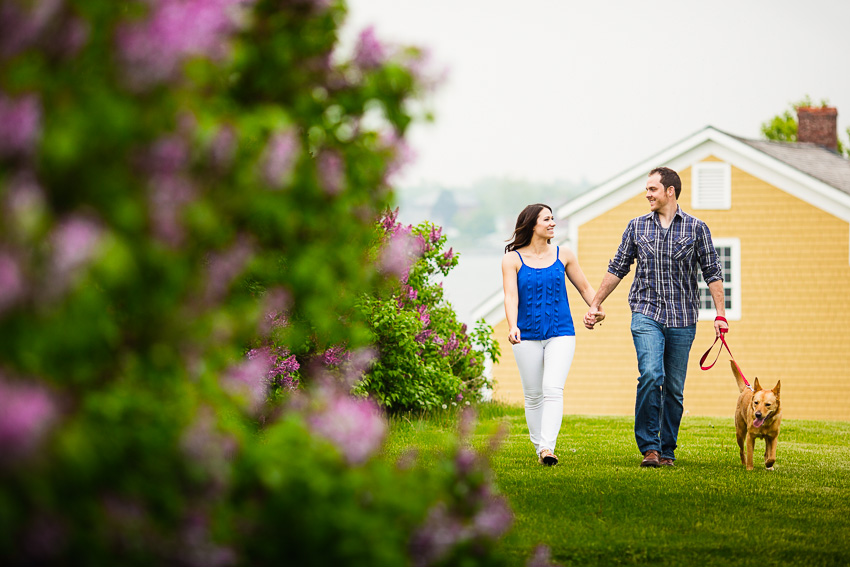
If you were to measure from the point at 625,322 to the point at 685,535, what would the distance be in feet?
64.7

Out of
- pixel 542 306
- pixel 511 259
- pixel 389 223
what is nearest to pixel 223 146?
pixel 542 306

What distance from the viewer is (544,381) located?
866 centimetres

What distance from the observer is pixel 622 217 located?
25.2 meters

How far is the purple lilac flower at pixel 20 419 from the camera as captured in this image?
217cm

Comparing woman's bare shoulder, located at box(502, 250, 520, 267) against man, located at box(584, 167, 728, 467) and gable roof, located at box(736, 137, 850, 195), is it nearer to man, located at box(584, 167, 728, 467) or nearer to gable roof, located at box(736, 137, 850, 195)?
man, located at box(584, 167, 728, 467)

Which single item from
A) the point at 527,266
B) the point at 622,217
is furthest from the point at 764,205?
the point at 527,266

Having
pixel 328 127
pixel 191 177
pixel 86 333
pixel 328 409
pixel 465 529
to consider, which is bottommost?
pixel 465 529

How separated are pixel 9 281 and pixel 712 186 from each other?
78.5 feet

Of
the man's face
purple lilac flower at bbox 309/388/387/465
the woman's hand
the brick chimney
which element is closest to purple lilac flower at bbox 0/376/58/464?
purple lilac flower at bbox 309/388/387/465

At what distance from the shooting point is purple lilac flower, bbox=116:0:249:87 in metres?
2.45

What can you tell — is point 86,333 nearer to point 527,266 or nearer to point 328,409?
point 328,409

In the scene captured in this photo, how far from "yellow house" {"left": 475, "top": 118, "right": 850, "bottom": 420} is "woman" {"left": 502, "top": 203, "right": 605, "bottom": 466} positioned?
1469 centimetres

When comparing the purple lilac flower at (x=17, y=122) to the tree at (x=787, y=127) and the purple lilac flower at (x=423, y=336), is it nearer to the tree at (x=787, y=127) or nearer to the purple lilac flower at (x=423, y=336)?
the purple lilac flower at (x=423, y=336)

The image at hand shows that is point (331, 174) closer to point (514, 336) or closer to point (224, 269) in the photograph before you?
point (224, 269)
